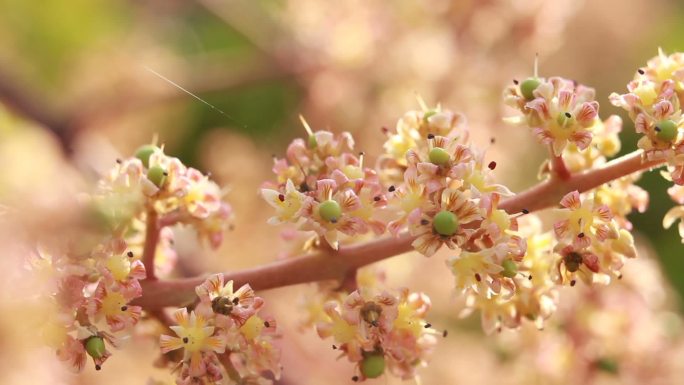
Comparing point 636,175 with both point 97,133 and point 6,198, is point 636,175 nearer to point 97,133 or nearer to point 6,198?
point 6,198

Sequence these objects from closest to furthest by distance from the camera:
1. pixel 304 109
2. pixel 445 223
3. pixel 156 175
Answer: pixel 445 223 → pixel 156 175 → pixel 304 109

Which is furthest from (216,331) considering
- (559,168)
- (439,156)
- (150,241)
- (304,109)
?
(304,109)

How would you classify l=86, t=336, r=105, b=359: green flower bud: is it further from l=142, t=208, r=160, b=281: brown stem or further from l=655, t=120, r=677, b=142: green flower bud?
l=655, t=120, r=677, b=142: green flower bud

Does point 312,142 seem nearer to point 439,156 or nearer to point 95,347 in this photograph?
point 439,156

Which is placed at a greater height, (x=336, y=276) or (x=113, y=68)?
(x=113, y=68)

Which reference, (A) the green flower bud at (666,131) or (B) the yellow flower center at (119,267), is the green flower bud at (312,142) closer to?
(B) the yellow flower center at (119,267)

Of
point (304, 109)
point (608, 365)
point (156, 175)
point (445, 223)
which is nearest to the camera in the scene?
point (445, 223)

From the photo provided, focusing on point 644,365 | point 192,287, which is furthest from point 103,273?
point 644,365

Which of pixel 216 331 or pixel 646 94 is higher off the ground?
pixel 646 94
